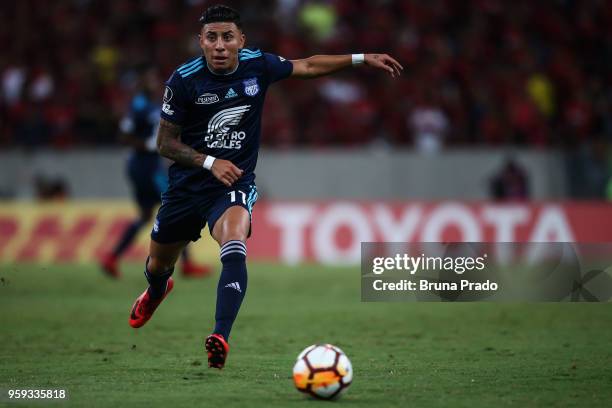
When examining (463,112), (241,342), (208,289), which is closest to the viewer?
(241,342)

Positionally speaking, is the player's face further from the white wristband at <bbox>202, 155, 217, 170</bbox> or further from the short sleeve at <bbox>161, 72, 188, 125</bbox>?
the white wristband at <bbox>202, 155, 217, 170</bbox>

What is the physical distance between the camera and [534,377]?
761 cm

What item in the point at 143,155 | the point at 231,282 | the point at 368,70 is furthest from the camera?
the point at 368,70

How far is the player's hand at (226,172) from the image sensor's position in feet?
25.9

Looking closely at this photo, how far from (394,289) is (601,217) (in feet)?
23.9

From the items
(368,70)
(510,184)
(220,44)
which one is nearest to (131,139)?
(220,44)

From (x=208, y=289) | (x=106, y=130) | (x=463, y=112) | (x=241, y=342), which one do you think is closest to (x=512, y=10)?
(x=463, y=112)

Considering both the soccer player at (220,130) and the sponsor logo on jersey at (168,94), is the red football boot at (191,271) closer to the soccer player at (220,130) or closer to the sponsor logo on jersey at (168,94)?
the soccer player at (220,130)

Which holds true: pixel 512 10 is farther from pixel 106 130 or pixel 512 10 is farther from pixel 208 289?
pixel 208 289

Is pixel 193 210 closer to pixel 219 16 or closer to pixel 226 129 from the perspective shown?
pixel 226 129

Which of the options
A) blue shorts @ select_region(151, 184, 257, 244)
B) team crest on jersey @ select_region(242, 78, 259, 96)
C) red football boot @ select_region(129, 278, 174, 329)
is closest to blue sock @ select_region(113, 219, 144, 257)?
red football boot @ select_region(129, 278, 174, 329)

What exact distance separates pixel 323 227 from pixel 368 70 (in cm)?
465

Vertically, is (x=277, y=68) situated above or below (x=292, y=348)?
above

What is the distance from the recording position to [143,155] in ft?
50.2
